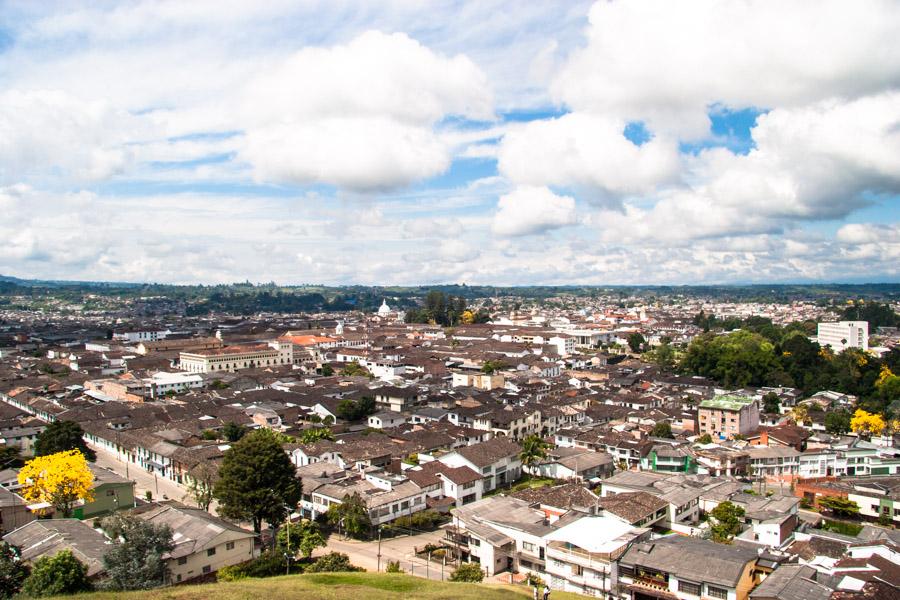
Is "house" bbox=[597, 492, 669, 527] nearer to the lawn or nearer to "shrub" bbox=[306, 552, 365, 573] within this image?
the lawn

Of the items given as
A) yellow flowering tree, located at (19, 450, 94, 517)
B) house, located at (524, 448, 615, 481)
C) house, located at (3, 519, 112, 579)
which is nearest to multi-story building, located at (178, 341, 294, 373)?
yellow flowering tree, located at (19, 450, 94, 517)

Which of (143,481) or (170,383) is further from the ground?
(170,383)

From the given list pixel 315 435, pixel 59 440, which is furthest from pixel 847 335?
pixel 59 440

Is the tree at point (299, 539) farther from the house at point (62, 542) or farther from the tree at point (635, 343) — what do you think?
the tree at point (635, 343)

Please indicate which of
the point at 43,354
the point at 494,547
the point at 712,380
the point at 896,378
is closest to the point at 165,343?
the point at 43,354

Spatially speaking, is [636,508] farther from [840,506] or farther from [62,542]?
[62,542]

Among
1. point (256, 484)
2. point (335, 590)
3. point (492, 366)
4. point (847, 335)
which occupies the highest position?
point (847, 335)

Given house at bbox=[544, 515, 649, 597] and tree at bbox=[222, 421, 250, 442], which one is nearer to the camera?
house at bbox=[544, 515, 649, 597]
